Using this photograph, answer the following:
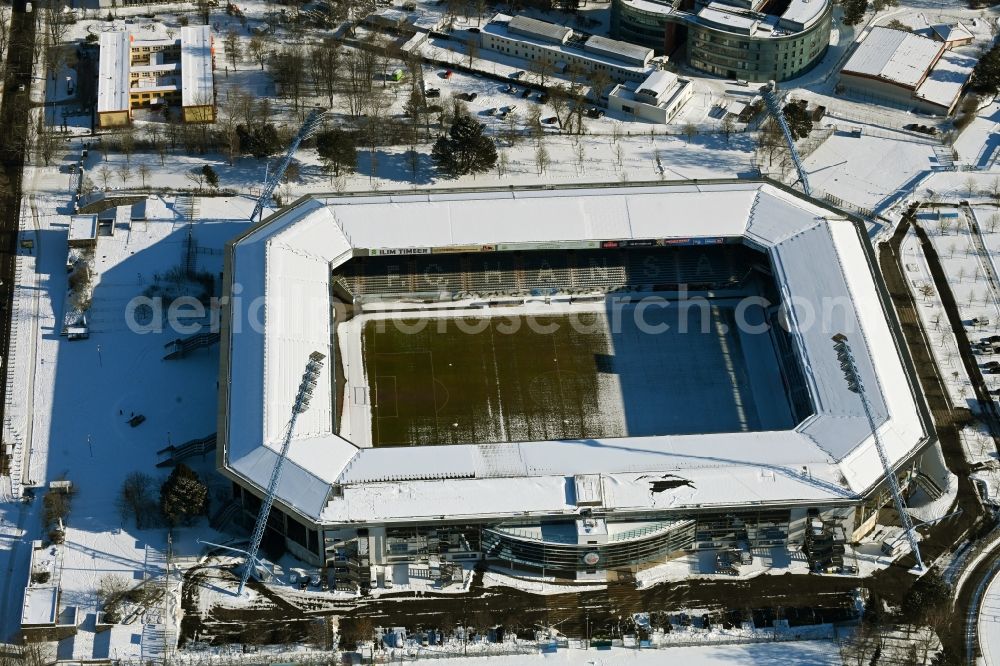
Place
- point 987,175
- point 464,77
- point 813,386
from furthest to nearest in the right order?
1. point 464,77
2. point 987,175
3. point 813,386

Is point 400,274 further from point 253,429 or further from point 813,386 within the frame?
point 813,386

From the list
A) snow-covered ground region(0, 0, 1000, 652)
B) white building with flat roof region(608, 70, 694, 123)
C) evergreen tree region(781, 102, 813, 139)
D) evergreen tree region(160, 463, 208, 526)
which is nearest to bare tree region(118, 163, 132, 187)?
snow-covered ground region(0, 0, 1000, 652)

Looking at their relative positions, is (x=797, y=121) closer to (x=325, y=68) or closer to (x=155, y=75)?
(x=325, y=68)

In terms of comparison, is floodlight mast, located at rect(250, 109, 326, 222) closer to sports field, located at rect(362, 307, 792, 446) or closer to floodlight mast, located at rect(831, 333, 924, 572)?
sports field, located at rect(362, 307, 792, 446)

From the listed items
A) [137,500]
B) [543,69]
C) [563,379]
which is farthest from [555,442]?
[543,69]

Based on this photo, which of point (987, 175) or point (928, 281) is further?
point (987, 175)

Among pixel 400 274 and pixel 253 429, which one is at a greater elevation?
pixel 400 274

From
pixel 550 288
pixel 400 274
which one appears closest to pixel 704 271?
pixel 550 288
